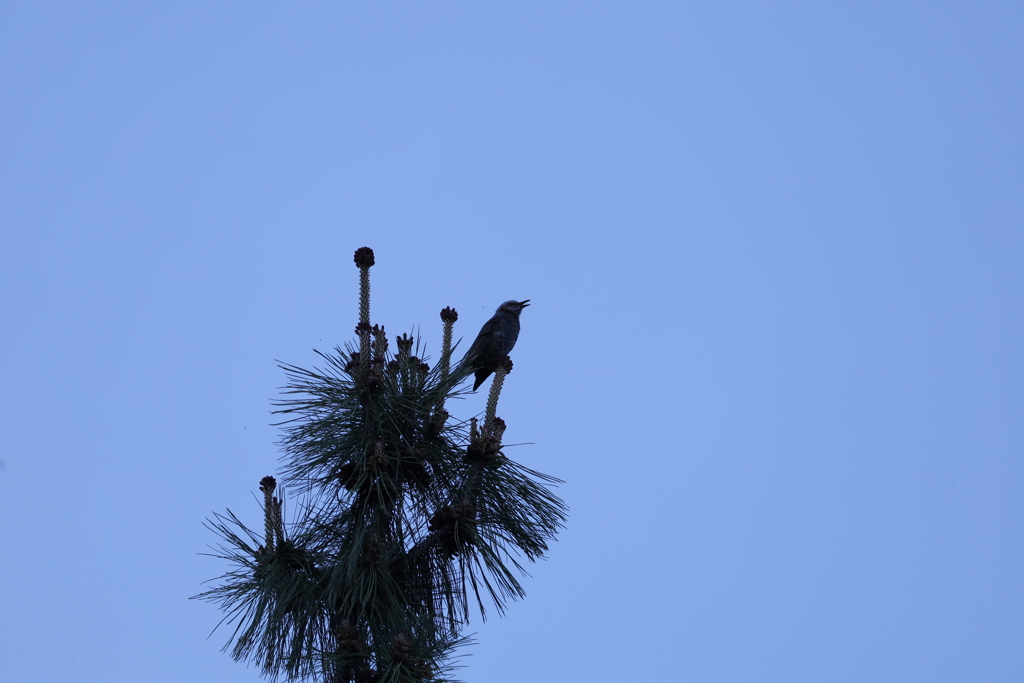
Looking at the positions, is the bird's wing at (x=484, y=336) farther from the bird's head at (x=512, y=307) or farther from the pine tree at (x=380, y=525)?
the pine tree at (x=380, y=525)

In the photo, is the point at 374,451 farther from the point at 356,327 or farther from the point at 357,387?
the point at 356,327

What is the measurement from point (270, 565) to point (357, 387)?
27.4 inches

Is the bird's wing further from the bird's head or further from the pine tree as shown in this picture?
the pine tree

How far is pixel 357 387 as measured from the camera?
3.39 meters

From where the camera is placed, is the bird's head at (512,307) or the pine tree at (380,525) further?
the bird's head at (512,307)

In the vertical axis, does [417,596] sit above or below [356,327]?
below

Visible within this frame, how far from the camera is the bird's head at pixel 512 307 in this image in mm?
6832

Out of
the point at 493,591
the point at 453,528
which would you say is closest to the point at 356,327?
the point at 453,528

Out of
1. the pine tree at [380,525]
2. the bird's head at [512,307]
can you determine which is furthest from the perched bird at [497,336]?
the pine tree at [380,525]

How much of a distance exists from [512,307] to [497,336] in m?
0.37

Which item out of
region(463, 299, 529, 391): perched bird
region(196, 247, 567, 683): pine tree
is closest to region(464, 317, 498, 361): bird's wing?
region(463, 299, 529, 391): perched bird

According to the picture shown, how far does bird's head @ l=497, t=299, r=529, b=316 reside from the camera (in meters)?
6.83

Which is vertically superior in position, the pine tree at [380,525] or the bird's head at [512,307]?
the bird's head at [512,307]

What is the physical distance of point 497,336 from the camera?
6.59 m
